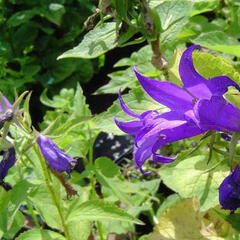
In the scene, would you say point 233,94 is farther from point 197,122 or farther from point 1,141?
point 1,141

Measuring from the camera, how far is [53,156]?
75 cm

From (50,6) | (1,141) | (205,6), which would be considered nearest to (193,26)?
(205,6)

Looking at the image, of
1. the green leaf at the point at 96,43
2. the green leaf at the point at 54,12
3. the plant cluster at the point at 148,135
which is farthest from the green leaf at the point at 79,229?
the green leaf at the point at 54,12

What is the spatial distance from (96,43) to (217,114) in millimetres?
245

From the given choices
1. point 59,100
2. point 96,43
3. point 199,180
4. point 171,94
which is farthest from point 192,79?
point 59,100

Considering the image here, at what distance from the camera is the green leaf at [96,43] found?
637 millimetres

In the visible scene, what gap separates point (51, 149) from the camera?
2.44 feet

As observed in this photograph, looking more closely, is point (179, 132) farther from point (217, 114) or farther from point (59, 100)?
point (59, 100)

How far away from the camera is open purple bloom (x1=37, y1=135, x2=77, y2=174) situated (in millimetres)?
742

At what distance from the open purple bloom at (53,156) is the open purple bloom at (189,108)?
0.28 m

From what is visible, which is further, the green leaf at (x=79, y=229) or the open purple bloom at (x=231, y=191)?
the green leaf at (x=79, y=229)

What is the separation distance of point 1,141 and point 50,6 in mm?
1834

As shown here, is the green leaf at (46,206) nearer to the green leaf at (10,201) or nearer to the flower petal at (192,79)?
the green leaf at (10,201)

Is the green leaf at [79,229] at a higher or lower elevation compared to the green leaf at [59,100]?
higher
